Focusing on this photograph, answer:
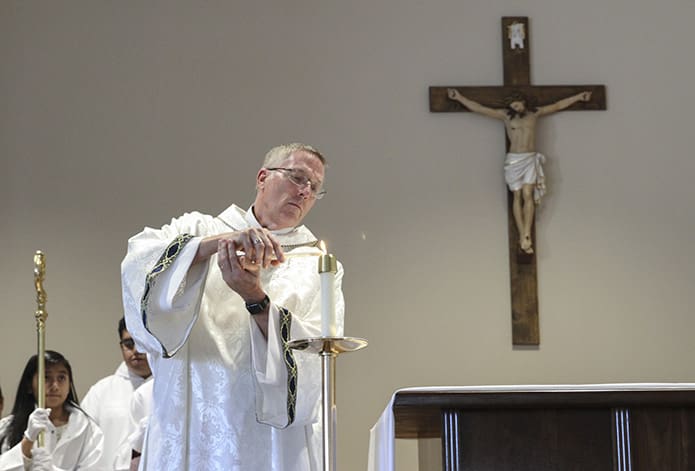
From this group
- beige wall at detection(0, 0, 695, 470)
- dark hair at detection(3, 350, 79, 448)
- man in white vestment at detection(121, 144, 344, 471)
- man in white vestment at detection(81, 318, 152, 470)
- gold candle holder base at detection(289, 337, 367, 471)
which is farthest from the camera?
beige wall at detection(0, 0, 695, 470)

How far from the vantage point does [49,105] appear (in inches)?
276

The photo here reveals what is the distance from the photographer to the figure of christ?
22.5 feet

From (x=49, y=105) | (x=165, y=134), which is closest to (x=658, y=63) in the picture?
(x=165, y=134)

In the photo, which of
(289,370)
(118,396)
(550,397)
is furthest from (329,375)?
(118,396)

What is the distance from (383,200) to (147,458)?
4029 millimetres

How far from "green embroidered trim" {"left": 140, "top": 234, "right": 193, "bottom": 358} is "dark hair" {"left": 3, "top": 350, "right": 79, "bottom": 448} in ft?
8.63

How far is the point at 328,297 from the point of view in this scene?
7.56ft

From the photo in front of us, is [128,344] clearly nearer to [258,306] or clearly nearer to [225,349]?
[225,349]

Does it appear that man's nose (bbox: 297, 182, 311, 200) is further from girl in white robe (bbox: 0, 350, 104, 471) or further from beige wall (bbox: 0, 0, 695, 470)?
beige wall (bbox: 0, 0, 695, 470)

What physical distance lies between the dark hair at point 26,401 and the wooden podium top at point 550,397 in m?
3.46

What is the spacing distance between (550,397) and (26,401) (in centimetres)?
381

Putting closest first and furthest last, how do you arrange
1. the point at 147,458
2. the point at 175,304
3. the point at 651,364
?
the point at 175,304 < the point at 147,458 < the point at 651,364

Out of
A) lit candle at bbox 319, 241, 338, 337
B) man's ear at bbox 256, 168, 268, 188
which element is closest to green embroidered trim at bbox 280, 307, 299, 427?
man's ear at bbox 256, 168, 268, 188

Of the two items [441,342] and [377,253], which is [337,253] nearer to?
[377,253]
